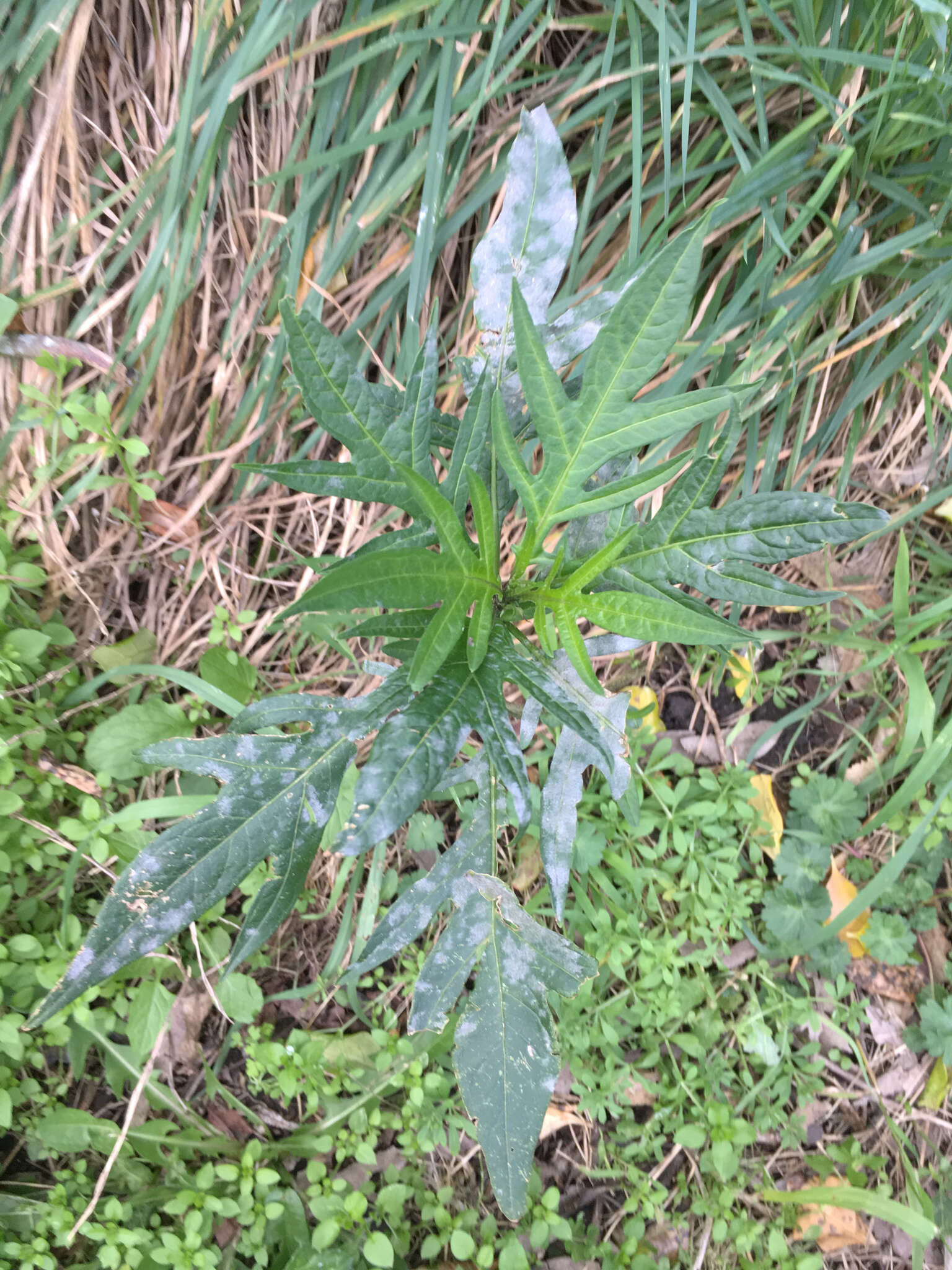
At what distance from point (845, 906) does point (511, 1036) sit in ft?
4.78

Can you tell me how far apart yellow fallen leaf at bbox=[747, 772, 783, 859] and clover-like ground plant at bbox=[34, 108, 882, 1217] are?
1.10 meters

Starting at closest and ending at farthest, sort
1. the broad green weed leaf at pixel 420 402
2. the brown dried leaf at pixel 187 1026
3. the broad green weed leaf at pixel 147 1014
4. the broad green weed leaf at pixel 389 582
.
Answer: the broad green weed leaf at pixel 389 582, the broad green weed leaf at pixel 420 402, the broad green weed leaf at pixel 147 1014, the brown dried leaf at pixel 187 1026

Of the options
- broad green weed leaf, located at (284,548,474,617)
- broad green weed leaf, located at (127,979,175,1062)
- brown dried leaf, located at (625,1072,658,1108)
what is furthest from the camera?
brown dried leaf, located at (625,1072,658,1108)

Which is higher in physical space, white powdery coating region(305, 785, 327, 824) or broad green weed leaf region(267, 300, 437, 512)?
broad green weed leaf region(267, 300, 437, 512)

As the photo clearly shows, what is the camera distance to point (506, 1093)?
1.04 metres

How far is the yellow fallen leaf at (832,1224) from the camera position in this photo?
6.40 feet

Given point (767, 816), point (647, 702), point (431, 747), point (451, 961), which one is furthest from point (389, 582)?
point (767, 816)

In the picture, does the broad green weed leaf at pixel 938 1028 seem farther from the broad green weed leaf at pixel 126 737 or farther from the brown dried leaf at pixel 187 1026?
the broad green weed leaf at pixel 126 737

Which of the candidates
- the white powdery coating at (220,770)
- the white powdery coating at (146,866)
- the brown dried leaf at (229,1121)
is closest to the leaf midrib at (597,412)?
the white powdery coating at (220,770)

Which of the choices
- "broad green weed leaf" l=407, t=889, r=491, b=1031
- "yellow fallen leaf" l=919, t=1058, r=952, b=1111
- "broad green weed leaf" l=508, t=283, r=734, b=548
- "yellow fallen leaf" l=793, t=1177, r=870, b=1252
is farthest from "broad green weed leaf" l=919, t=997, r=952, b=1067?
"broad green weed leaf" l=508, t=283, r=734, b=548

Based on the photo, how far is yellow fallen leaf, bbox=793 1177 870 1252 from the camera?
6.40 feet

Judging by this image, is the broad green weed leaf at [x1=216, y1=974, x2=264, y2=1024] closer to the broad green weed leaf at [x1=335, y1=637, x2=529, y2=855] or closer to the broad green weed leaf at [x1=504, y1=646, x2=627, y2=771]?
the broad green weed leaf at [x1=504, y1=646, x2=627, y2=771]

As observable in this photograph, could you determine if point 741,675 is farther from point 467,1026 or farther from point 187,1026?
point 187,1026

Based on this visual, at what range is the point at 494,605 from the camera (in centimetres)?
108
